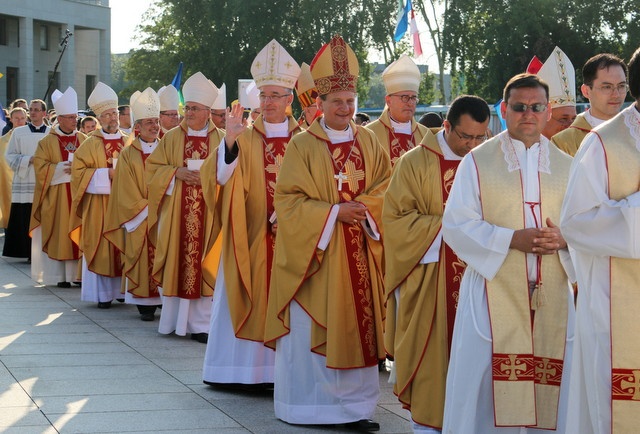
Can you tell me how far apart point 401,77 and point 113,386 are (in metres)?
3.34

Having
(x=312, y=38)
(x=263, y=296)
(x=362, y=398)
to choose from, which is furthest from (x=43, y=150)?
(x=312, y=38)

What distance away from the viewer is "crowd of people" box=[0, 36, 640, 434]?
475cm

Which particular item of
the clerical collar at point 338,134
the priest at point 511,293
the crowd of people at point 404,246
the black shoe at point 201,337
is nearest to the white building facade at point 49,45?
the crowd of people at point 404,246

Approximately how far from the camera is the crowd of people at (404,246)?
4.75 metres

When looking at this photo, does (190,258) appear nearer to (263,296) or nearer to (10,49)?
(263,296)

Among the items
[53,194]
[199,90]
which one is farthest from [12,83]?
[199,90]

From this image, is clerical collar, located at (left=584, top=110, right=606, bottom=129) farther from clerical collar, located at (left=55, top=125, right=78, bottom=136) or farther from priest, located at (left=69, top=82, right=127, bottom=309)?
clerical collar, located at (left=55, top=125, right=78, bottom=136)

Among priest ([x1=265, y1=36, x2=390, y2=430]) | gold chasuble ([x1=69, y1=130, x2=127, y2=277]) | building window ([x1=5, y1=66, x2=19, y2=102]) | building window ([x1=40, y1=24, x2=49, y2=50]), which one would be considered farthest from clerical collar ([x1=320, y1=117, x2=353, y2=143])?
building window ([x1=40, y1=24, x2=49, y2=50])

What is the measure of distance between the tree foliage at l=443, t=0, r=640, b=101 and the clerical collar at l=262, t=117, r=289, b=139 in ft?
97.3

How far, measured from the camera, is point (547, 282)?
5.38 m

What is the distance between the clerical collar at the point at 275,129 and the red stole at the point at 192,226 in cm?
239

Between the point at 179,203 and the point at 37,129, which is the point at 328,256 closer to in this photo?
the point at 179,203

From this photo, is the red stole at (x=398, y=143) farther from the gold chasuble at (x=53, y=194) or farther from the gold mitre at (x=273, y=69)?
the gold chasuble at (x=53, y=194)

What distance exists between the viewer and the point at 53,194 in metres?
13.8
